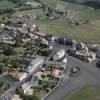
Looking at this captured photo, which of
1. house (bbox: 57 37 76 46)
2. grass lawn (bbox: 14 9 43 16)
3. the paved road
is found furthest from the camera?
grass lawn (bbox: 14 9 43 16)

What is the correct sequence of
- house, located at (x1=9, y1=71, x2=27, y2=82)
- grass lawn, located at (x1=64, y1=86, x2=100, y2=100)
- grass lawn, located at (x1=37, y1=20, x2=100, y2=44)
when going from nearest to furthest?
grass lawn, located at (x1=64, y1=86, x2=100, y2=100), house, located at (x1=9, y1=71, x2=27, y2=82), grass lawn, located at (x1=37, y1=20, x2=100, y2=44)

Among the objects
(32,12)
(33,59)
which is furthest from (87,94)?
(32,12)

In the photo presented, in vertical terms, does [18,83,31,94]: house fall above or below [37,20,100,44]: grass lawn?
above

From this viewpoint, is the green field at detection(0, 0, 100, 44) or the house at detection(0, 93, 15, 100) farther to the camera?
the green field at detection(0, 0, 100, 44)

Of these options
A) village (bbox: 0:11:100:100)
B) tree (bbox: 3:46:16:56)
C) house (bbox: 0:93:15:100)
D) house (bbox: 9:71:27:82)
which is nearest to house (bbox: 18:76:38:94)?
village (bbox: 0:11:100:100)

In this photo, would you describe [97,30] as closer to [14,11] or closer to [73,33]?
[73,33]

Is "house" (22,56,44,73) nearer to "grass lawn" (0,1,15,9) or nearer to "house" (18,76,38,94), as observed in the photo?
"house" (18,76,38,94)
